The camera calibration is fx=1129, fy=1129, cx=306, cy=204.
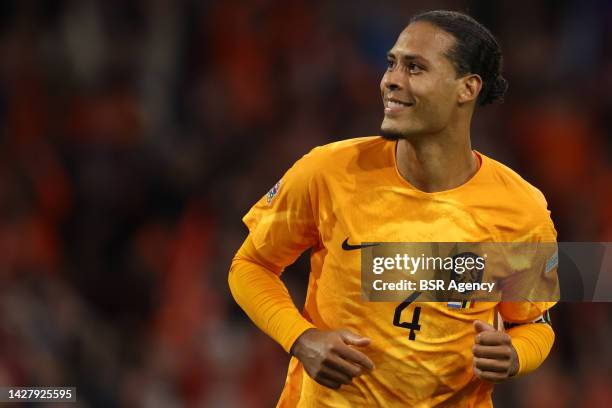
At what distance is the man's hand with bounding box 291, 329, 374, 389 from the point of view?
2836 mm

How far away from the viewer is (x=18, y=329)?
496cm

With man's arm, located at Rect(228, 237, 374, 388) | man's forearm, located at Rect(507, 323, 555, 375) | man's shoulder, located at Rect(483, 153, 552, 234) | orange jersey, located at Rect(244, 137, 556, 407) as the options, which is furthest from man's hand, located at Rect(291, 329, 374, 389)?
man's shoulder, located at Rect(483, 153, 552, 234)

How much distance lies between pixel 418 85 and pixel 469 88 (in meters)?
0.19

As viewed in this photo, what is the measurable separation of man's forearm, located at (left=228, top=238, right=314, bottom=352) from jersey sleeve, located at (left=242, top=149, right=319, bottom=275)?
0.05 m

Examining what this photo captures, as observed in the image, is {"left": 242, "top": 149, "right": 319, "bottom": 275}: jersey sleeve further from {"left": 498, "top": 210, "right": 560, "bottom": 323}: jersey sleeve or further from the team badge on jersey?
{"left": 498, "top": 210, "right": 560, "bottom": 323}: jersey sleeve

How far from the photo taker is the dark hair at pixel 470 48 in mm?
3080

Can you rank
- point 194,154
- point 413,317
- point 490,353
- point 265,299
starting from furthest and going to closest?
point 194,154, point 265,299, point 413,317, point 490,353

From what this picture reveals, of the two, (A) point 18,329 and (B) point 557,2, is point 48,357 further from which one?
(B) point 557,2

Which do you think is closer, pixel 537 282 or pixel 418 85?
pixel 418 85

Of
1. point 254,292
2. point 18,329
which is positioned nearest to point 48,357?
point 18,329

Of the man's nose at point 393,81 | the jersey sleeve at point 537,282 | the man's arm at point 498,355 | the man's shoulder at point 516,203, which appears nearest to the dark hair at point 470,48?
the man's nose at point 393,81

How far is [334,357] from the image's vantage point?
2840 millimetres

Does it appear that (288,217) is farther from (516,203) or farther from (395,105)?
(516,203)

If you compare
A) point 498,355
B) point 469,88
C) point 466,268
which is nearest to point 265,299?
point 466,268
